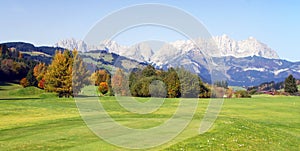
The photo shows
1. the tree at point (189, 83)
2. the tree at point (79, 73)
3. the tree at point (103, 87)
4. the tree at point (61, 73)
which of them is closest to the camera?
the tree at point (79, 73)

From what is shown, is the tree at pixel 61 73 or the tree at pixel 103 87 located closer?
the tree at pixel 61 73

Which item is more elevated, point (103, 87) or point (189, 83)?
point (189, 83)

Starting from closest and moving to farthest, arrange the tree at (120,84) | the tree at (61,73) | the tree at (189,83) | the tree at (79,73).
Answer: the tree at (79,73) → the tree at (120,84) → the tree at (61,73) → the tree at (189,83)

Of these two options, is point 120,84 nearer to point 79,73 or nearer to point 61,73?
point 79,73

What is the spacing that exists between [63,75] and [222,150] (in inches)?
2113

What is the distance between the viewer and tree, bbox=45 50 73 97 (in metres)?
65.9

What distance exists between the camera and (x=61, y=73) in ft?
220

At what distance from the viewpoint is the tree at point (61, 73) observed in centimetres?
6588

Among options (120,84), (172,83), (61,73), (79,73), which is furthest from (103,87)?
(79,73)

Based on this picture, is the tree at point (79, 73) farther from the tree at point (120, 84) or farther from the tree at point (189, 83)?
the tree at point (189, 83)

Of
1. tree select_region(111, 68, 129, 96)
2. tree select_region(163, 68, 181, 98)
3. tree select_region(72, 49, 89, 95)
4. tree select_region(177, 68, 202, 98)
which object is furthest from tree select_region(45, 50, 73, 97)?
tree select_region(163, 68, 181, 98)

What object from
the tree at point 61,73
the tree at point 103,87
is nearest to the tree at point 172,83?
the tree at point 103,87

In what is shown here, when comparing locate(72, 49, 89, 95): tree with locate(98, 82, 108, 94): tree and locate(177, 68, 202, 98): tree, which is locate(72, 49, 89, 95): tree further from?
locate(98, 82, 108, 94): tree

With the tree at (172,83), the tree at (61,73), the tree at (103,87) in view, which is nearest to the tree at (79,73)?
the tree at (61,73)
